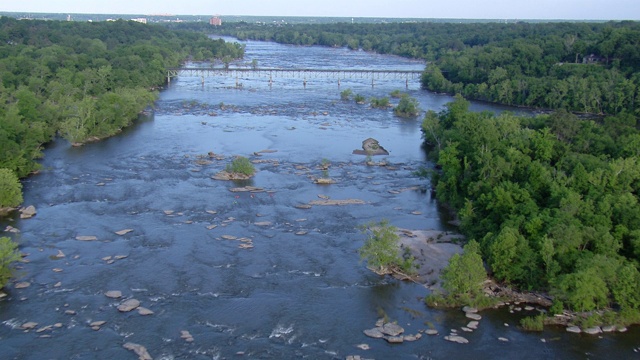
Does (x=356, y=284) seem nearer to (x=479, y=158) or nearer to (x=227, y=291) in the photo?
(x=227, y=291)

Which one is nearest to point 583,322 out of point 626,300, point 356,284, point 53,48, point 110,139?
point 626,300

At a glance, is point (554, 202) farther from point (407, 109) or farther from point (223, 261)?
point (407, 109)

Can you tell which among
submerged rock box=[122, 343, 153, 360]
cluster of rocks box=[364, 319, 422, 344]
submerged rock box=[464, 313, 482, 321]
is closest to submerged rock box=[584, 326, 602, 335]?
submerged rock box=[464, 313, 482, 321]

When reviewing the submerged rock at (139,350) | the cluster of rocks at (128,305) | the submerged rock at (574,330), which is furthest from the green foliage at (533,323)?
the cluster of rocks at (128,305)

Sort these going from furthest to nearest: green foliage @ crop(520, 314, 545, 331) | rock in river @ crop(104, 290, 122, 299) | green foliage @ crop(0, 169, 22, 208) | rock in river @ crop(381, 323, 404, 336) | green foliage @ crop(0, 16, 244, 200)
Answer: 1. green foliage @ crop(0, 16, 244, 200)
2. green foliage @ crop(0, 169, 22, 208)
3. rock in river @ crop(104, 290, 122, 299)
4. green foliage @ crop(520, 314, 545, 331)
5. rock in river @ crop(381, 323, 404, 336)

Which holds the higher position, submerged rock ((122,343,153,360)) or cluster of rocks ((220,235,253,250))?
cluster of rocks ((220,235,253,250))

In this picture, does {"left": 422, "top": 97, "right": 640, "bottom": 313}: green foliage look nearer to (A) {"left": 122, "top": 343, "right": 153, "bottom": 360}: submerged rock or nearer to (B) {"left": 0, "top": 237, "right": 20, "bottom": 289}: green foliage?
(A) {"left": 122, "top": 343, "right": 153, "bottom": 360}: submerged rock
